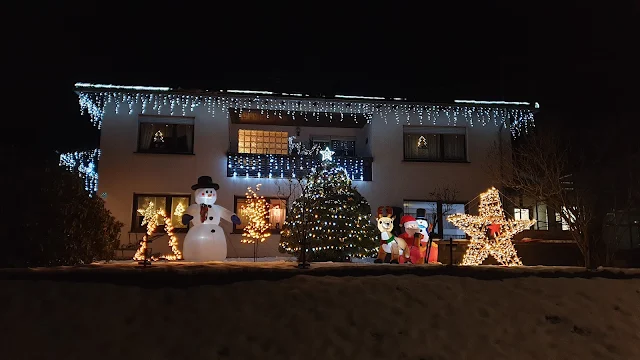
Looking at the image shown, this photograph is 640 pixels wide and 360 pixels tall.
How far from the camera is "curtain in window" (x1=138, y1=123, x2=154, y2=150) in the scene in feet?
55.1

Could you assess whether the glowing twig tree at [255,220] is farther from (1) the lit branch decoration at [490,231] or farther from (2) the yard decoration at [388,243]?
(1) the lit branch decoration at [490,231]

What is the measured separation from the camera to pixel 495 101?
17.6 meters

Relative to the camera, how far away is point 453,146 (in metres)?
18.3

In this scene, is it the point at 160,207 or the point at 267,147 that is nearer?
the point at 160,207

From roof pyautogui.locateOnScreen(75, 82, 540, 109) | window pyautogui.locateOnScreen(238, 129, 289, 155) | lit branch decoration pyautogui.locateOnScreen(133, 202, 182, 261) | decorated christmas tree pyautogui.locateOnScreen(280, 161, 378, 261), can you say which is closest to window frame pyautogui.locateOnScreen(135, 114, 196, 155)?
roof pyautogui.locateOnScreen(75, 82, 540, 109)

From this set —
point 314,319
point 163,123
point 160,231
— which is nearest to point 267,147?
point 163,123

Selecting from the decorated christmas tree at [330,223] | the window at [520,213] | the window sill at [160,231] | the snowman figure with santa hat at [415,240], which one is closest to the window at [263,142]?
the window sill at [160,231]

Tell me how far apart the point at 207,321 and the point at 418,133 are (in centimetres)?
1412

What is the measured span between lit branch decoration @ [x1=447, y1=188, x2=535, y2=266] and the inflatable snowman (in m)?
5.96

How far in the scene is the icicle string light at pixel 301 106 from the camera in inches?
638

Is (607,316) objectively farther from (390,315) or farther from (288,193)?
(288,193)

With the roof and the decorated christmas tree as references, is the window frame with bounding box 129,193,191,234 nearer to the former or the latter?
the roof

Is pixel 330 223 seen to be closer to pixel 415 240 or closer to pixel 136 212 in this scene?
pixel 415 240

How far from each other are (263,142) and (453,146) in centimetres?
732
